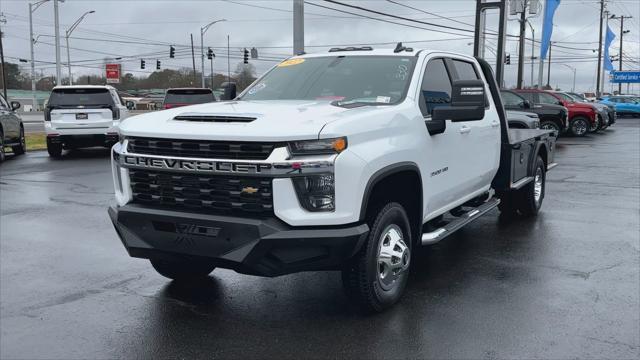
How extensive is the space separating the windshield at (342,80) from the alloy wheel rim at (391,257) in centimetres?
105

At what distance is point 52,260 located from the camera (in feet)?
20.4

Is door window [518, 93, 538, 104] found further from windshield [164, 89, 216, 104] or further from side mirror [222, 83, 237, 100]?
side mirror [222, 83, 237, 100]

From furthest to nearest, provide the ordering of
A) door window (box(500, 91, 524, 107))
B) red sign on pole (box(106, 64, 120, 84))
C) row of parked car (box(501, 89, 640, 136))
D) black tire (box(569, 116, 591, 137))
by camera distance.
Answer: red sign on pole (box(106, 64, 120, 84)), black tire (box(569, 116, 591, 137)), row of parked car (box(501, 89, 640, 136)), door window (box(500, 91, 524, 107))

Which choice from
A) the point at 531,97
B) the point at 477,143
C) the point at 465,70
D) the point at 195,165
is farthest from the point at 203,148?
the point at 531,97

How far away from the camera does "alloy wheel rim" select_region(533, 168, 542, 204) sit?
842 centimetres

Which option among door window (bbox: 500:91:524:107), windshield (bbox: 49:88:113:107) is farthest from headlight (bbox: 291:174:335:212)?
door window (bbox: 500:91:524:107)

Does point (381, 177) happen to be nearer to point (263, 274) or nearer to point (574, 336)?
point (263, 274)

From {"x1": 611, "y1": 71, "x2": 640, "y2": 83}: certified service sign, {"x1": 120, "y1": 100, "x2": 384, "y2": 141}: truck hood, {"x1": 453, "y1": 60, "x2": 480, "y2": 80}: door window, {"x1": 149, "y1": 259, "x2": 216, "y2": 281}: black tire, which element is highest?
{"x1": 611, "y1": 71, "x2": 640, "y2": 83}: certified service sign

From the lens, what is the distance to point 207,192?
13.4 feet

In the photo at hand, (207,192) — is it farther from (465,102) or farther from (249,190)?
(465,102)

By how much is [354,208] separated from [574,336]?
1.76 m

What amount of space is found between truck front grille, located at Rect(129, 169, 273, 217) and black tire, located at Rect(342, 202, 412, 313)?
80cm

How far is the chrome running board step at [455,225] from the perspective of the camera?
5.05 metres

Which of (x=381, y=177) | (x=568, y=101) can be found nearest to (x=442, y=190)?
(x=381, y=177)
